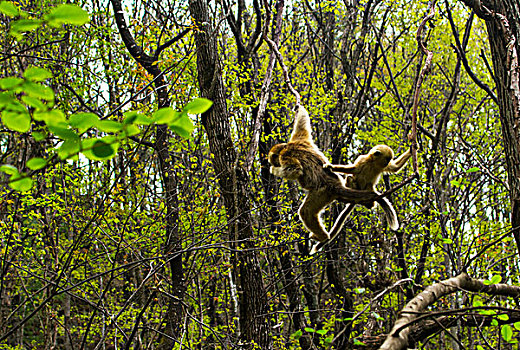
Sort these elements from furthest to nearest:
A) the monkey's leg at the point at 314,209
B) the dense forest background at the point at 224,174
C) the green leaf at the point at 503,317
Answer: the green leaf at the point at 503,317
the dense forest background at the point at 224,174
the monkey's leg at the point at 314,209

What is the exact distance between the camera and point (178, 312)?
23.8 feet

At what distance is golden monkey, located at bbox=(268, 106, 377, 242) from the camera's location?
8.37 ft

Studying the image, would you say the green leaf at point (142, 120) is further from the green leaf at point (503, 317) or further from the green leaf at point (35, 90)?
Result: the green leaf at point (503, 317)

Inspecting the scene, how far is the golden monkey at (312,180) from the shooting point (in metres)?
2.55

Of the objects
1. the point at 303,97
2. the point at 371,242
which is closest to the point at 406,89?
the point at 303,97

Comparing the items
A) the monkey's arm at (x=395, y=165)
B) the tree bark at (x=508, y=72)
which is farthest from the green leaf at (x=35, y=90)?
the tree bark at (x=508, y=72)

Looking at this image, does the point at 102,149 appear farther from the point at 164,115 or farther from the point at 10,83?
the point at 10,83

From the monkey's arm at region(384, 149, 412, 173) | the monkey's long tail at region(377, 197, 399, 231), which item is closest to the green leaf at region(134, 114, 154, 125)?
the monkey's arm at region(384, 149, 412, 173)

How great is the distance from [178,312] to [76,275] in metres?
3.70

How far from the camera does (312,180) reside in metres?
2.65

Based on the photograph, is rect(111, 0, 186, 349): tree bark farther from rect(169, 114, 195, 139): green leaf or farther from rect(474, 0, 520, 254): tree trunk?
rect(169, 114, 195, 139): green leaf

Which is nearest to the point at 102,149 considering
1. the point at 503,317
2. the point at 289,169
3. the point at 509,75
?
the point at 289,169

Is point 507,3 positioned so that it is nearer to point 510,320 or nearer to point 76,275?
point 510,320

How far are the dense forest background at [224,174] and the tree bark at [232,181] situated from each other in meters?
0.02
